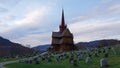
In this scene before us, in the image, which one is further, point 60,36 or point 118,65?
point 60,36

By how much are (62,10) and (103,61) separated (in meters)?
91.2

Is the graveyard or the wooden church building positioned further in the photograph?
the wooden church building

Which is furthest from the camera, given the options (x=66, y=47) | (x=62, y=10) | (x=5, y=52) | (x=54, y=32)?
(x=5, y=52)

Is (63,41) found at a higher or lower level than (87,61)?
higher

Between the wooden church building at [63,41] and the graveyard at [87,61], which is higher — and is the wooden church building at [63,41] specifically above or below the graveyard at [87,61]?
above

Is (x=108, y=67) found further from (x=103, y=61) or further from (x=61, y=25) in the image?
(x=61, y=25)

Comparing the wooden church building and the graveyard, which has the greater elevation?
the wooden church building

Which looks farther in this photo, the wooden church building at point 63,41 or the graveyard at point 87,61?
the wooden church building at point 63,41

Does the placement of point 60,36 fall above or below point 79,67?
above

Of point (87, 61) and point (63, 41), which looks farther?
point (63, 41)

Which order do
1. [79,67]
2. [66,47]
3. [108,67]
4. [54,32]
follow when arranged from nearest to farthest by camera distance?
[108,67]
[79,67]
[66,47]
[54,32]

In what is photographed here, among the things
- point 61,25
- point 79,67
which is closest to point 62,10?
point 61,25

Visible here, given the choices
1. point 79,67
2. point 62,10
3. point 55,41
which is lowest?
point 79,67

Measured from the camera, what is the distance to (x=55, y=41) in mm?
99625
